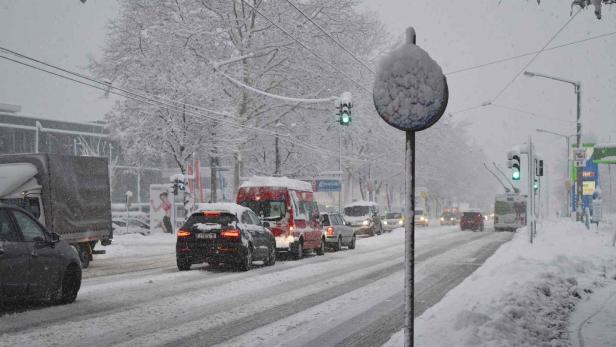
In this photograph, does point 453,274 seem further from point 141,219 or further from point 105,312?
point 141,219

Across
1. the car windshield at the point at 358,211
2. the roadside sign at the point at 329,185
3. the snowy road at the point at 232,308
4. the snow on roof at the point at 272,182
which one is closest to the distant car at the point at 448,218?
the car windshield at the point at 358,211

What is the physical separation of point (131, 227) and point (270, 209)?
25.8 metres

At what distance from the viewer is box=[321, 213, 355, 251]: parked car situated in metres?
Result: 27.6

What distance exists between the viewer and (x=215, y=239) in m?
17.4

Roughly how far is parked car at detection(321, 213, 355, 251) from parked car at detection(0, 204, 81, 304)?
16.5m

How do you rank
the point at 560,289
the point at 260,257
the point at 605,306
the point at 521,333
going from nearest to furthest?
the point at 521,333 < the point at 605,306 < the point at 560,289 < the point at 260,257

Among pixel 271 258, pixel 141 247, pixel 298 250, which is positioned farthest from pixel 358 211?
pixel 271 258

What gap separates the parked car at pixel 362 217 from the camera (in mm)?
44344

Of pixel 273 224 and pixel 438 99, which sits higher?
pixel 438 99

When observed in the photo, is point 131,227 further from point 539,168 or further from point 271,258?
point 271,258

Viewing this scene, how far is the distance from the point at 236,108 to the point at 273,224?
1523cm

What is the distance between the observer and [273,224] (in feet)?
72.2

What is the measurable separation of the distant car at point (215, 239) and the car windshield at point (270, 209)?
4.06m

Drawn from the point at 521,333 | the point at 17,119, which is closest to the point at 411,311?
the point at 521,333
